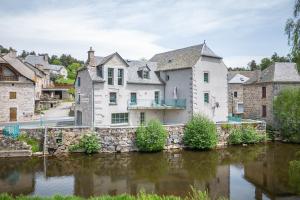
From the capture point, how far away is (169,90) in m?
33.1

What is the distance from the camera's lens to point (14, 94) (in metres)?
36.1

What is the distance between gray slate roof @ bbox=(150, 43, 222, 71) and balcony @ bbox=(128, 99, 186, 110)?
361 cm

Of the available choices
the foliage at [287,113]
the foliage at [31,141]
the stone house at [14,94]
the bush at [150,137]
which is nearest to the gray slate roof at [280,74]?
the foliage at [287,113]

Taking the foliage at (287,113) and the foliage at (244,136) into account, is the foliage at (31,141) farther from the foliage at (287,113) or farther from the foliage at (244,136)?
the foliage at (287,113)

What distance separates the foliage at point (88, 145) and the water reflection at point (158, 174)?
0.99m

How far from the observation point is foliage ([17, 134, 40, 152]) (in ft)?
→ 84.7

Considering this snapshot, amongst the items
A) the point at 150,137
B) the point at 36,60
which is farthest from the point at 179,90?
the point at 36,60

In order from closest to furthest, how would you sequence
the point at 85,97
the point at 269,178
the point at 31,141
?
the point at 269,178 < the point at 31,141 < the point at 85,97

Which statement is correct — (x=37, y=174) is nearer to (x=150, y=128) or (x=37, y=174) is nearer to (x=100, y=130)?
(x=100, y=130)

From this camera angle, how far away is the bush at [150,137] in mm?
27016

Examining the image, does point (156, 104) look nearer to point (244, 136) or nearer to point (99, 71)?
point (99, 71)

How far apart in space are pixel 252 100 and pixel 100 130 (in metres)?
21.6

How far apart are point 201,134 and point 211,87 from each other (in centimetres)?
619

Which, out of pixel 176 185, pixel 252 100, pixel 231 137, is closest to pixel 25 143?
pixel 176 185
